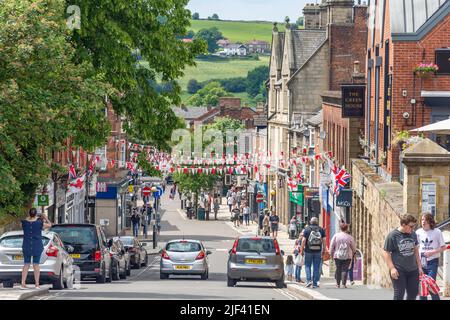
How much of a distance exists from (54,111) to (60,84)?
1.36 m

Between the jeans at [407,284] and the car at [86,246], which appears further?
the car at [86,246]

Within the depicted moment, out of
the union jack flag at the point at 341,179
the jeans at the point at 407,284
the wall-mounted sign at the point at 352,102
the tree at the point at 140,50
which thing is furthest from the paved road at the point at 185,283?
the wall-mounted sign at the point at 352,102

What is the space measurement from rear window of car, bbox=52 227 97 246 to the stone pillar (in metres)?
8.95

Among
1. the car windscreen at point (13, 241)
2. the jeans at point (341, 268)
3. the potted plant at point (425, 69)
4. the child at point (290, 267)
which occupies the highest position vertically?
the potted plant at point (425, 69)

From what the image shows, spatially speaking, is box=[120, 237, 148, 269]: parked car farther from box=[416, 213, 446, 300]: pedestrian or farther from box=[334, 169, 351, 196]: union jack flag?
box=[416, 213, 446, 300]: pedestrian

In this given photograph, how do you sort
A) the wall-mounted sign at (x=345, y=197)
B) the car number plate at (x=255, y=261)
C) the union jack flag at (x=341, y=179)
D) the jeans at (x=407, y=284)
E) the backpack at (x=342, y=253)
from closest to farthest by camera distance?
the jeans at (x=407, y=284), the backpack at (x=342, y=253), the car number plate at (x=255, y=261), the wall-mounted sign at (x=345, y=197), the union jack flag at (x=341, y=179)

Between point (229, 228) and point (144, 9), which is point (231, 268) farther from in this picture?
point (229, 228)

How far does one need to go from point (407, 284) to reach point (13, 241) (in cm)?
1133

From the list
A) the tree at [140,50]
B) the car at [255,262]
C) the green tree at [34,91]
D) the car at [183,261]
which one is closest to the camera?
the green tree at [34,91]

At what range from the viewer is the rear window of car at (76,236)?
30.1 m

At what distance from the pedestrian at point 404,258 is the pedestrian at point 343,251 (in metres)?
9.27

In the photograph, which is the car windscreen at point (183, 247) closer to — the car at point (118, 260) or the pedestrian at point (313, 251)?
the car at point (118, 260)

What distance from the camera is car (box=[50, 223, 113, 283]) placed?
29719 mm

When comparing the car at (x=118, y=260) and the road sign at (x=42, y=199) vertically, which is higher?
the road sign at (x=42, y=199)
